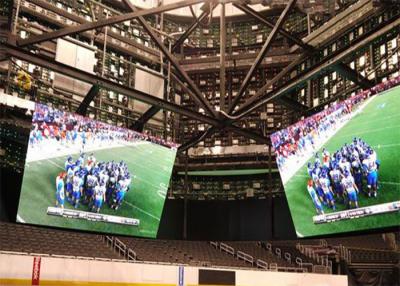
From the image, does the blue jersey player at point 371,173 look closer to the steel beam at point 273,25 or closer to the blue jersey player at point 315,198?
the blue jersey player at point 315,198

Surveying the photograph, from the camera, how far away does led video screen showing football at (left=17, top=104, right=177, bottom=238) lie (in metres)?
8.95

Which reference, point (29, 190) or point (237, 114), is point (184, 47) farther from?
point (29, 190)

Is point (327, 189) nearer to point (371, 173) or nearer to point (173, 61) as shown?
point (371, 173)

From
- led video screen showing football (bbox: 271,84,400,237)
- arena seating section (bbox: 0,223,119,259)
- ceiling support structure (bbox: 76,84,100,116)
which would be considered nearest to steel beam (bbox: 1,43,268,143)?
ceiling support structure (bbox: 76,84,100,116)

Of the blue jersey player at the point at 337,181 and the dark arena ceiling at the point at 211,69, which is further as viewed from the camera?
the dark arena ceiling at the point at 211,69

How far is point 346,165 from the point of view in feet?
28.1

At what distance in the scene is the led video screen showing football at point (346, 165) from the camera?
7.78 metres

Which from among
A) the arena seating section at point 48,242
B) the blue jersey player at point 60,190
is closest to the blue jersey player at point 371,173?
the blue jersey player at point 60,190

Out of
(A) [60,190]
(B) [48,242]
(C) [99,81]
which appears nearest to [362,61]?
(C) [99,81]

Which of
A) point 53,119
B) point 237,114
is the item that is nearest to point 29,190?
point 53,119

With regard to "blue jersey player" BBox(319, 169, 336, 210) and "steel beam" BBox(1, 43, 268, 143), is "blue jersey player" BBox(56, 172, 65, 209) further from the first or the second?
"blue jersey player" BBox(319, 169, 336, 210)

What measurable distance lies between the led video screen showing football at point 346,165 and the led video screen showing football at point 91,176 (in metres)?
2.75

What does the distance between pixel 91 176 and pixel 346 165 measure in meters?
4.80

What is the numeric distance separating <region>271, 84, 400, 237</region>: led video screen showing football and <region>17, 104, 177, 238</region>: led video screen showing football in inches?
108
